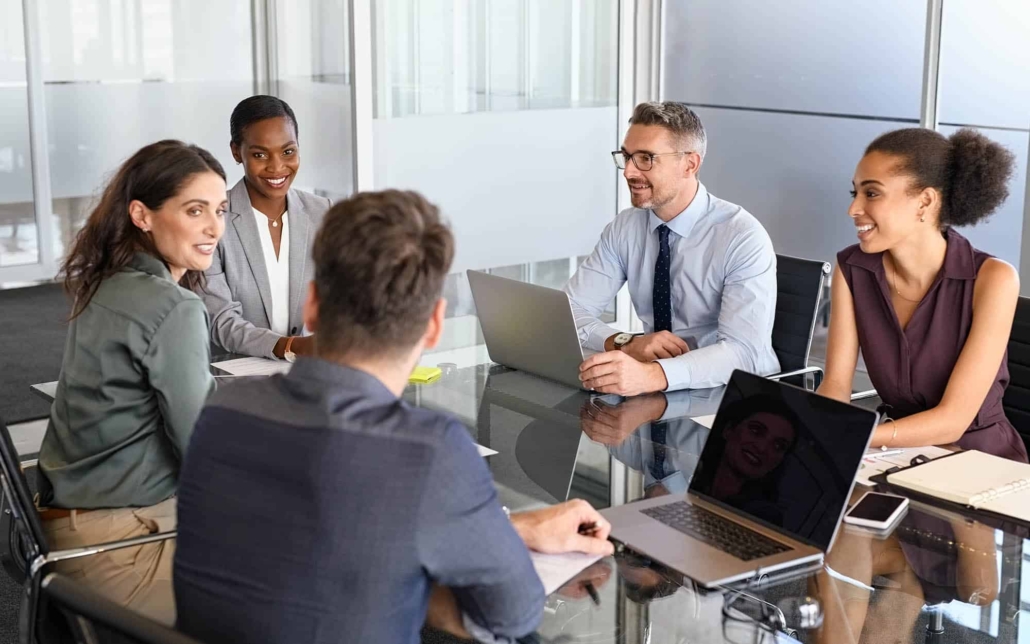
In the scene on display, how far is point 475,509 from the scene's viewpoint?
4.52ft

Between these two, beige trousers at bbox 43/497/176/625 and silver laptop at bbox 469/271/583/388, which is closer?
beige trousers at bbox 43/497/176/625

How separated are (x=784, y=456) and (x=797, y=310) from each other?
150 centimetres

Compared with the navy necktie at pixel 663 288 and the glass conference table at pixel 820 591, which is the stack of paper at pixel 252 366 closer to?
the glass conference table at pixel 820 591

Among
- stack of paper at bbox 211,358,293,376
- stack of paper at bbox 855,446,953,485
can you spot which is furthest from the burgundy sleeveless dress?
stack of paper at bbox 211,358,293,376

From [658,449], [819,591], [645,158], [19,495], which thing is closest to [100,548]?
[19,495]

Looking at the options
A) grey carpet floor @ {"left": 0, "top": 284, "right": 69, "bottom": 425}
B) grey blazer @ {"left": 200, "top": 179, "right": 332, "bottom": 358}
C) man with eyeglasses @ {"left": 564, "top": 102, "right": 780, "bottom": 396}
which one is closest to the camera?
man with eyeglasses @ {"left": 564, "top": 102, "right": 780, "bottom": 396}

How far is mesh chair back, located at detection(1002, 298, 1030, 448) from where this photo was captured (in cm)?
293

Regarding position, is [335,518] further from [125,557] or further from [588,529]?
[125,557]

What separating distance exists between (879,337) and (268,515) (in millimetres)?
1939

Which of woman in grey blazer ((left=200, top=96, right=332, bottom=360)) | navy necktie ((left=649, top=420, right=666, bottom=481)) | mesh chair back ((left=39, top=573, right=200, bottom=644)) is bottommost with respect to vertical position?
navy necktie ((left=649, top=420, right=666, bottom=481))

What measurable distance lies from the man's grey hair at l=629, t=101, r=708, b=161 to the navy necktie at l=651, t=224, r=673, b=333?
0.28m

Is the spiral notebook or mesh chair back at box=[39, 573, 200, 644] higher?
mesh chair back at box=[39, 573, 200, 644]

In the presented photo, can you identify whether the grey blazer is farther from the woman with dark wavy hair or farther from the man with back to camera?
the man with back to camera

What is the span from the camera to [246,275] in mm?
3457
